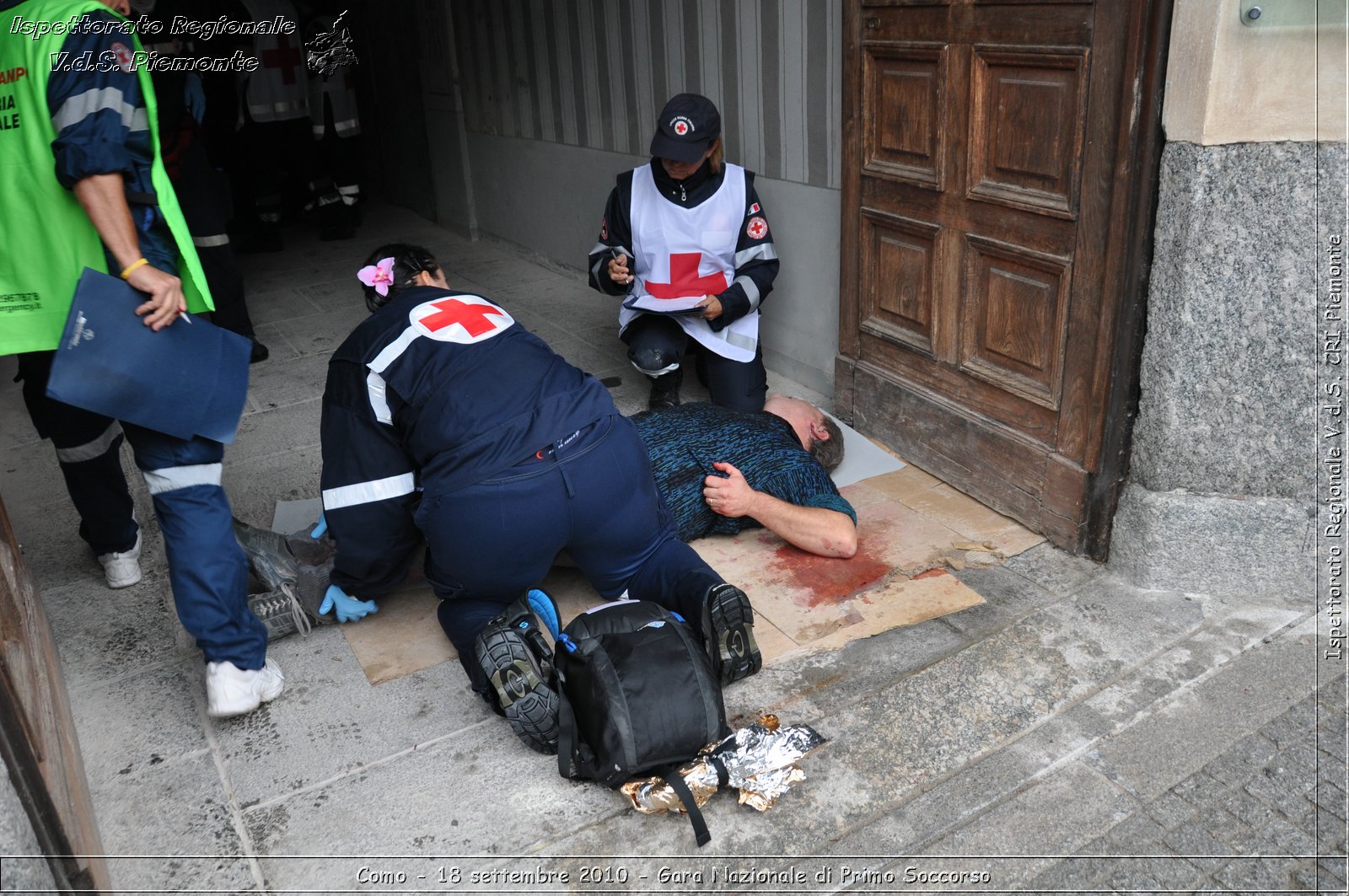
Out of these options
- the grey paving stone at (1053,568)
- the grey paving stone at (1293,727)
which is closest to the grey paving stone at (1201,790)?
the grey paving stone at (1293,727)

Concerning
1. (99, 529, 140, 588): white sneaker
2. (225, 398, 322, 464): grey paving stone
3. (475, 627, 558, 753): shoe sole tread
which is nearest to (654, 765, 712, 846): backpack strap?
(475, 627, 558, 753): shoe sole tread

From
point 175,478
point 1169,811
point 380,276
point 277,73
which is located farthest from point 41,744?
point 277,73

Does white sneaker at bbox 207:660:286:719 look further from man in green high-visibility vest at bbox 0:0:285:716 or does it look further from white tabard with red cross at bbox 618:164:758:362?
white tabard with red cross at bbox 618:164:758:362

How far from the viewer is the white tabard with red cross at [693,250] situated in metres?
4.25

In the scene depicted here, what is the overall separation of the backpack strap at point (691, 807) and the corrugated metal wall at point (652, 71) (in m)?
2.67

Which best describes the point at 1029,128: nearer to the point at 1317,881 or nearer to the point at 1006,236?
the point at 1006,236

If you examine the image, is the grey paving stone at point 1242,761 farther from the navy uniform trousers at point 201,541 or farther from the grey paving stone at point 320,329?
the grey paving stone at point 320,329

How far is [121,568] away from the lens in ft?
10.8

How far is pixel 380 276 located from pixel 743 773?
5.28 ft

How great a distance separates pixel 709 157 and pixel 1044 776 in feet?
9.05

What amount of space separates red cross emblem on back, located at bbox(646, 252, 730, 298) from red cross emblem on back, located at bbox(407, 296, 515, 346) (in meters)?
1.73

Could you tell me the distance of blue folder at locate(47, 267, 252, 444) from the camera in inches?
91.4

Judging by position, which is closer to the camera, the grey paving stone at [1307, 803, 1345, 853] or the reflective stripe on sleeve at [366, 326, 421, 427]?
the grey paving stone at [1307, 803, 1345, 853]

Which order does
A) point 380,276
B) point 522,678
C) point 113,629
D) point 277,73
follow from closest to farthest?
point 522,678, point 380,276, point 113,629, point 277,73
